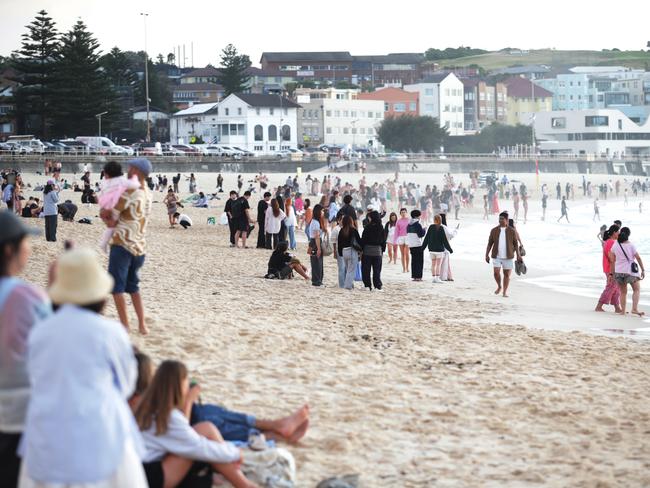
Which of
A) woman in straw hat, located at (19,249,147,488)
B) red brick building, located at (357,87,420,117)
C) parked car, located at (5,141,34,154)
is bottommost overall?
woman in straw hat, located at (19,249,147,488)

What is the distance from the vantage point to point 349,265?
1461 cm

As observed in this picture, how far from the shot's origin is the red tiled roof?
134 m

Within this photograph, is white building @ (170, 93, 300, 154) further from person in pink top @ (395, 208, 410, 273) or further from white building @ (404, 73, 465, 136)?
person in pink top @ (395, 208, 410, 273)

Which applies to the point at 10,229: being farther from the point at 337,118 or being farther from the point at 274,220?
the point at 337,118

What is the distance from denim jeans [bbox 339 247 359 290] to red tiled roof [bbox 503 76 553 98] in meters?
123

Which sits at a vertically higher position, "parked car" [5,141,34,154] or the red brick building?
the red brick building

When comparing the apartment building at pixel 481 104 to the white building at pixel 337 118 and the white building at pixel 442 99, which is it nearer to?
the white building at pixel 442 99

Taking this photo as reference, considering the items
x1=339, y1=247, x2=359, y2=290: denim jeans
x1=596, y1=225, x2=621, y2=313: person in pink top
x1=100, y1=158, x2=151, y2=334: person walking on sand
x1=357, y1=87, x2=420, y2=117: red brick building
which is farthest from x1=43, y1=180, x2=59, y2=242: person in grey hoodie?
x1=357, y1=87, x2=420, y2=117: red brick building

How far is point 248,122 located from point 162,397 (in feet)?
277

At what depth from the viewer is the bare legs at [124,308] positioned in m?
8.00

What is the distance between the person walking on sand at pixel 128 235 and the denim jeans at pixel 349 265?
21.5 ft

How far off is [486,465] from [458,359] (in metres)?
2.98

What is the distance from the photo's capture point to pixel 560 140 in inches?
4365

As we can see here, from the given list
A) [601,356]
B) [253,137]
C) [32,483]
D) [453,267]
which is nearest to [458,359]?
[601,356]
